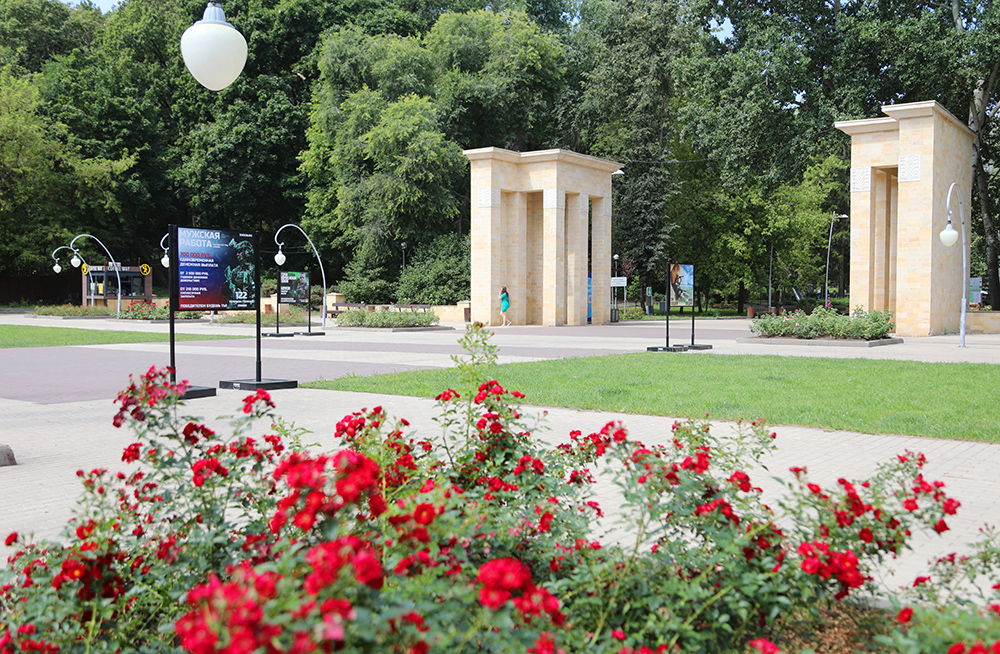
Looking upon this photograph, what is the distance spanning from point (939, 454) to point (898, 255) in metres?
22.9

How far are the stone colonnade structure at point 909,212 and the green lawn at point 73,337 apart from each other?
2247 cm

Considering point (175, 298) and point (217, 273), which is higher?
point (217, 273)

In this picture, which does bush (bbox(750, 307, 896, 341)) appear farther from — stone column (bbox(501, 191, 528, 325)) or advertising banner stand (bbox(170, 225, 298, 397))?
advertising banner stand (bbox(170, 225, 298, 397))

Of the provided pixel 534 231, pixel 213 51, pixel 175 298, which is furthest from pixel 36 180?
Result: pixel 213 51

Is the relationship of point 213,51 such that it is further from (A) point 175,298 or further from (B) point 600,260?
(B) point 600,260

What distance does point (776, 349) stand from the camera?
20.6 meters

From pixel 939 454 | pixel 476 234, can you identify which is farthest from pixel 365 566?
pixel 476 234

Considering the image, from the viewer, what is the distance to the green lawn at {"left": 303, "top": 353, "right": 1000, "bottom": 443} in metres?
9.06

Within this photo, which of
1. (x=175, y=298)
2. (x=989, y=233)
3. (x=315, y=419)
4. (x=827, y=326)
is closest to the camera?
(x=315, y=419)

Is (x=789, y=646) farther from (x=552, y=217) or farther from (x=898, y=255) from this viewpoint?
(x=552, y=217)

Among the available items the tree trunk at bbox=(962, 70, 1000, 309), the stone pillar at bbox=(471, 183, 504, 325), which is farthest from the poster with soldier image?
the tree trunk at bbox=(962, 70, 1000, 309)

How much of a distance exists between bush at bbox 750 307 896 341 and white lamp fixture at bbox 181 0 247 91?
62.3 feet

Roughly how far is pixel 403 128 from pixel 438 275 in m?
8.20

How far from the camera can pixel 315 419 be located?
29.9 ft
